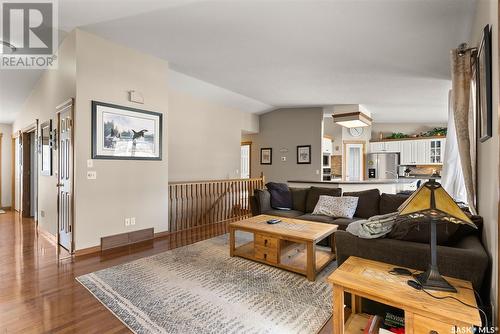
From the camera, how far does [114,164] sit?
3779mm

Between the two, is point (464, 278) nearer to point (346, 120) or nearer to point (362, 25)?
point (362, 25)

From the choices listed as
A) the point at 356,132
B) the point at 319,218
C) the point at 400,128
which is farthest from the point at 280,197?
the point at 400,128

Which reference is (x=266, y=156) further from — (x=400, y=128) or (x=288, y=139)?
(x=400, y=128)

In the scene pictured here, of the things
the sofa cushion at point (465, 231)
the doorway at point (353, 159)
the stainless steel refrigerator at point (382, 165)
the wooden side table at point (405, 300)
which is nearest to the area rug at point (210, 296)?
the wooden side table at point (405, 300)

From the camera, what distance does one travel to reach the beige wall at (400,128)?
8.44 m

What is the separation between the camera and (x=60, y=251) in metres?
3.59

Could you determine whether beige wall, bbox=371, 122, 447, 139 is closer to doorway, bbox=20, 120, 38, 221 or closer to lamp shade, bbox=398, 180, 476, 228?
lamp shade, bbox=398, 180, 476, 228

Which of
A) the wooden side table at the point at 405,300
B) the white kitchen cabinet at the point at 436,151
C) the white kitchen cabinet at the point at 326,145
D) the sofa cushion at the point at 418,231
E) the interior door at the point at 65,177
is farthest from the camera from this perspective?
the white kitchen cabinet at the point at 436,151

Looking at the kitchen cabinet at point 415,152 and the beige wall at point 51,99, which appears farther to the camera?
the kitchen cabinet at point 415,152

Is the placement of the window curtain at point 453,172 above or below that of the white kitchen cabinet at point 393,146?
below

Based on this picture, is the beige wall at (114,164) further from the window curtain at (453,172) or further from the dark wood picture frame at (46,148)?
the window curtain at (453,172)

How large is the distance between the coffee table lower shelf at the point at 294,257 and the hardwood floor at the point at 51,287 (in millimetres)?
976

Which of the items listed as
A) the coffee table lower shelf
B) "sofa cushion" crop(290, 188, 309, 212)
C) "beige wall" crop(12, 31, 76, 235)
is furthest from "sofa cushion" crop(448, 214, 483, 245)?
"beige wall" crop(12, 31, 76, 235)

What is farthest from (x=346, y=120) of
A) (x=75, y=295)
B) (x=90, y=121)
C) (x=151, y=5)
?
(x=75, y=295)
